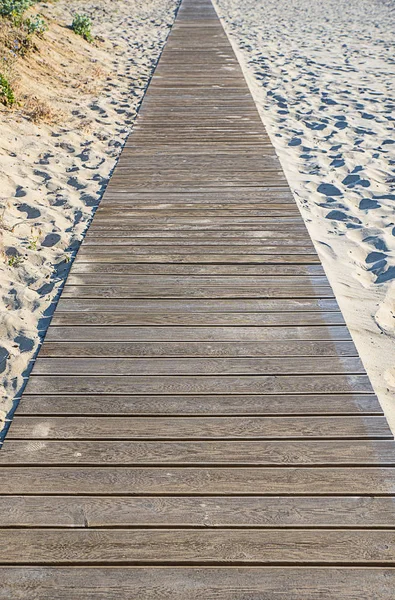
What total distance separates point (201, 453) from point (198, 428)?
0.15 metres

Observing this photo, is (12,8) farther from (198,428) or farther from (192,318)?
(198,428)

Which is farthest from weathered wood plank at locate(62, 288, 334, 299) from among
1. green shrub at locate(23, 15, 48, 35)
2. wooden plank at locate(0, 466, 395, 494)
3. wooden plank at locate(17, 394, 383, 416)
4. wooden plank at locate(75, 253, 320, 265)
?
green shrub at locate(23, 15, 48, 35)

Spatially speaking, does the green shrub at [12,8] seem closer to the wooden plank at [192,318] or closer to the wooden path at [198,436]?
the wooden path at [198,436]

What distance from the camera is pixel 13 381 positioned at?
3.01 meters

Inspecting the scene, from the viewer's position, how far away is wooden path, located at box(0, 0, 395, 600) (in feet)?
6.82

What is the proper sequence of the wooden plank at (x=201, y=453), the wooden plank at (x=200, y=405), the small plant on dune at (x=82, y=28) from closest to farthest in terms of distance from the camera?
1. the wooden plank at (x=201, y=453)
2. the wooden plank at (x=200, y=405)
3. the small plant on dune at (x=82, y=28)

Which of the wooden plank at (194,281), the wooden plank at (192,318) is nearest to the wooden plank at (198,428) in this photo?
the wooden plank at (192,318)

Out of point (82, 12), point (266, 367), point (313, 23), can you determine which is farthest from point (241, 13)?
point (266, 367)

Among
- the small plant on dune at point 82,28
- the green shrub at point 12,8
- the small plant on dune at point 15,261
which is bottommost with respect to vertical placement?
the small plant on dune at point 82,28

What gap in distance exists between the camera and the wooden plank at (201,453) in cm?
248

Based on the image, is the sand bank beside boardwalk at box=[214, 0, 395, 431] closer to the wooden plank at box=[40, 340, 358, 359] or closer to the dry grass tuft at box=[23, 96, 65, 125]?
the wooden plank at box=[40, 340, 358, 359]

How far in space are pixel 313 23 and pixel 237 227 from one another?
46.0 ft

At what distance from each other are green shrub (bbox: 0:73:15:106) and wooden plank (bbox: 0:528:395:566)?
604 cm

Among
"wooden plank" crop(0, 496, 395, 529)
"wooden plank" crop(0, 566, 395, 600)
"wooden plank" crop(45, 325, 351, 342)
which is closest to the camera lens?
"wooden plank" crop(0, 566, 395, 600)
